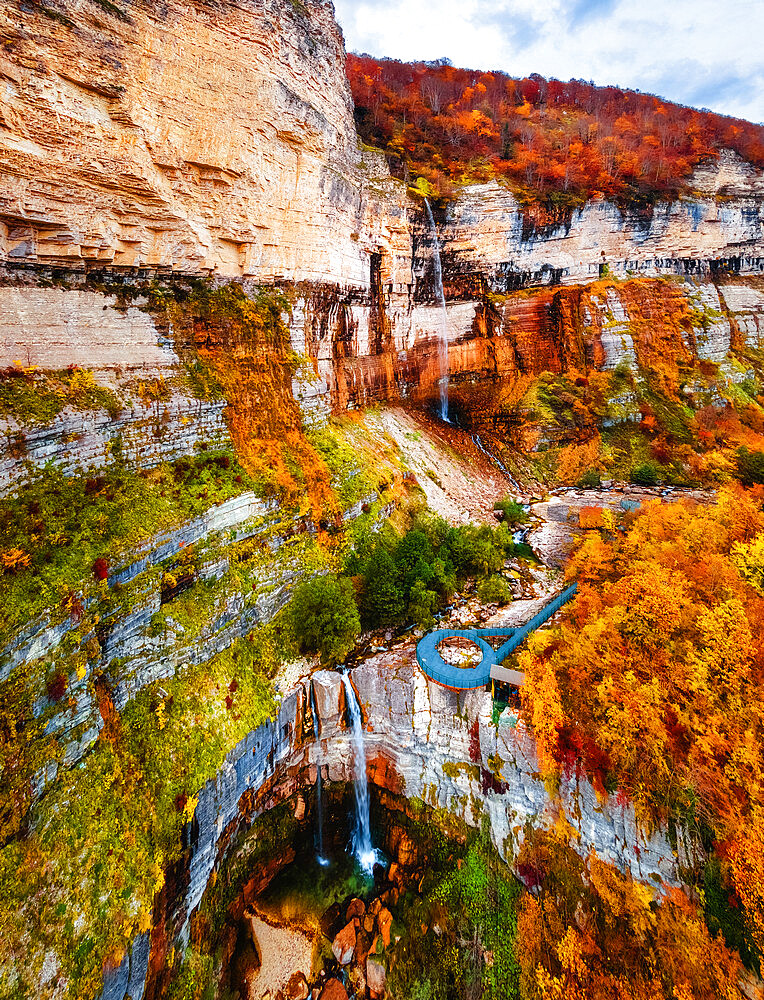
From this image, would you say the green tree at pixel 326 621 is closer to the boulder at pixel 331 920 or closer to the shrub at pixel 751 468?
the boulder at pixel 331 920

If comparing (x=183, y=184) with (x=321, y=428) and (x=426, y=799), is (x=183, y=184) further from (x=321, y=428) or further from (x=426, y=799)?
(x=426, y=799)

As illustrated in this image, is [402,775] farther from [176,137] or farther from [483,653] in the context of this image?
[176,137]

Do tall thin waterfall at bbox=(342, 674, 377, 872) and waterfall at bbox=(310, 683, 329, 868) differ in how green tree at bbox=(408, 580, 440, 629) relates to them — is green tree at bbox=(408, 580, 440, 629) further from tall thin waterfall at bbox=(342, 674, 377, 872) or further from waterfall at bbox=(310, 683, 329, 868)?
waterfall at bbox=(310, 683, 329, 868)

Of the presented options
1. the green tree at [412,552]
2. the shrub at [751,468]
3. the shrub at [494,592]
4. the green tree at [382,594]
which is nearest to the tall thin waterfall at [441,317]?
the green tree at [412,552]

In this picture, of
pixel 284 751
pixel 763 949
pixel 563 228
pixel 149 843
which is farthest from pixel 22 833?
pixel 563 228

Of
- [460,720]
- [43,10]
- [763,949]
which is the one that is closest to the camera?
[763,949]

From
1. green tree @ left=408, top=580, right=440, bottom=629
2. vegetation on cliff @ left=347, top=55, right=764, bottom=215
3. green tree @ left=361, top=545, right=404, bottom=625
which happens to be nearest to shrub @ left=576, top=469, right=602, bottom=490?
green tree @ left=408, top=580, right=440, bottom=629
